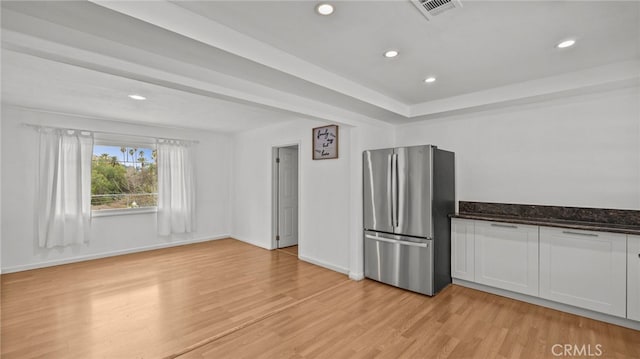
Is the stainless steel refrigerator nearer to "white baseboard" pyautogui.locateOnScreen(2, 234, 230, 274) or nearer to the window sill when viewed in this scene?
"white baseboard" pyautogui.locateOnScreen(2, 234, 230, 274)

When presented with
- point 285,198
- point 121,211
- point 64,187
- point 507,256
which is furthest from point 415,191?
point 64,187

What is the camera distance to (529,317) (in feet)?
9.00

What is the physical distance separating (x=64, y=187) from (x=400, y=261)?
206 inches

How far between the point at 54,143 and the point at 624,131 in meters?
7.43

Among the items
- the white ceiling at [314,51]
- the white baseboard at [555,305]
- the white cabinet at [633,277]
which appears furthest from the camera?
the white baseboard at [555,305]

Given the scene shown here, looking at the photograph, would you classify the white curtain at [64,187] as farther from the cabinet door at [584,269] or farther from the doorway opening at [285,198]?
the cabinet door at [584,269]

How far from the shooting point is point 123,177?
5.17 m

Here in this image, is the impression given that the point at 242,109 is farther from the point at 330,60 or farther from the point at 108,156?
the point at 108,156

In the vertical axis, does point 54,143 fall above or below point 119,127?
below

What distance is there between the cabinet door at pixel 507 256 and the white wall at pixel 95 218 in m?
5.23

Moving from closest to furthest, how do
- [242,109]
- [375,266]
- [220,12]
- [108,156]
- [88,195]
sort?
1. [220,12]
2. [375,266]
3. [242,109]
4. [88,195]
5. [108,156]

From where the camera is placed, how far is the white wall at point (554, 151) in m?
2.81

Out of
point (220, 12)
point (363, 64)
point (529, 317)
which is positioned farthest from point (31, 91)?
point (529, 317)

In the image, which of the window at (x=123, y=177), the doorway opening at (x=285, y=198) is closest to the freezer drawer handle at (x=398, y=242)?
the doorway opening at (x=285, y=198)
